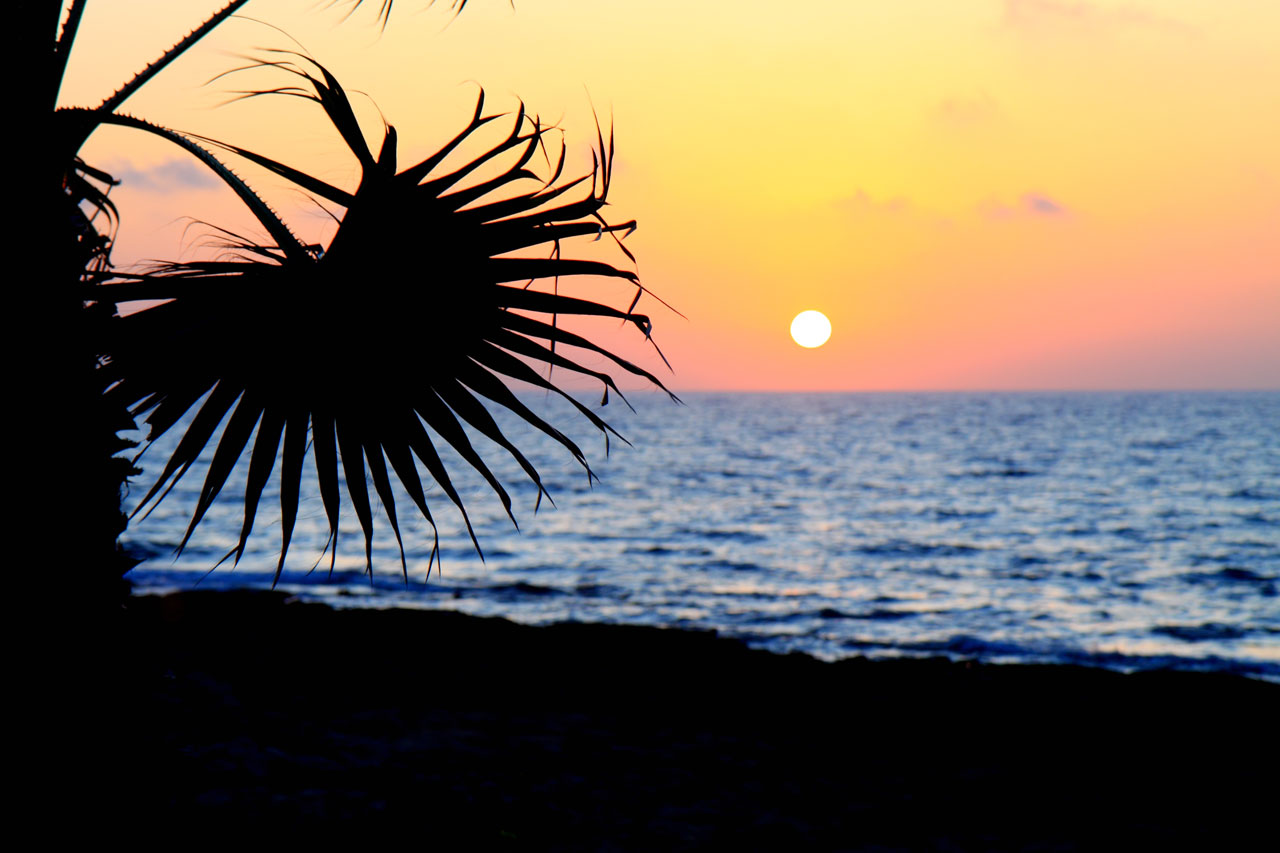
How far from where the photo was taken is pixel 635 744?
800cm

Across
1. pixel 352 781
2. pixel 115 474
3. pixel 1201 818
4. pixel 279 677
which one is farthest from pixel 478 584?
pixel 115 474

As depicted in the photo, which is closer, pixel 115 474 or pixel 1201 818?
pixel 115 474

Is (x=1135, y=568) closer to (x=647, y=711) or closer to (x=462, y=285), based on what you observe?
(x=647, y=711)

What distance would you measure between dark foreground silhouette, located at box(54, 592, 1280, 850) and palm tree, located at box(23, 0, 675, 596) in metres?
0.98

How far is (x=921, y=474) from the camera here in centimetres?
4644

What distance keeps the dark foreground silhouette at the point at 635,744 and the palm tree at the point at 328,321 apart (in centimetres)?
98

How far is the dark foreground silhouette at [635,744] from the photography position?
5363mm

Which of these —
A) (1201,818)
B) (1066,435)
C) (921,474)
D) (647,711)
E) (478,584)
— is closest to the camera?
(1201,818)

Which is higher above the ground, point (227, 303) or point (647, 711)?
point (227, 303)

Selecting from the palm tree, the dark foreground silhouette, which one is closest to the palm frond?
the palm tree

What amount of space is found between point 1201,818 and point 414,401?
22.2ft

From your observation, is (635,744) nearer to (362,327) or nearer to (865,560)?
(362,327)

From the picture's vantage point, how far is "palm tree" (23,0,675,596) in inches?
117

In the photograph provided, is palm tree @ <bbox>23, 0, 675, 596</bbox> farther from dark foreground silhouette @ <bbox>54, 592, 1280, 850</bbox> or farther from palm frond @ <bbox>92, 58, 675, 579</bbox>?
dark foreground silhouette @ <bbox>54, 592, 1280, 850</bbox>
